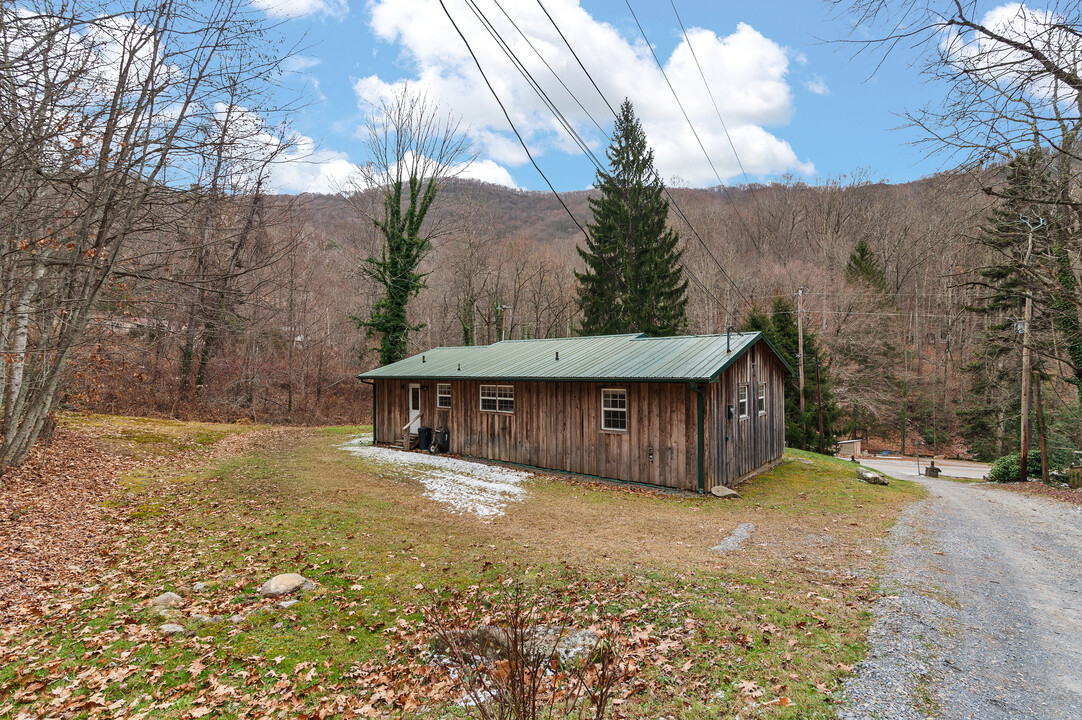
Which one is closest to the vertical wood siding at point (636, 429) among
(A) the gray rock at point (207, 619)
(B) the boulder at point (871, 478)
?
(B) the boulder at point (871, 478)

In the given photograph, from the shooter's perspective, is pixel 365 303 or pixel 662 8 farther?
pixel 365 303

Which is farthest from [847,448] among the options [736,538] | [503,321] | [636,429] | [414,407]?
[736,538]

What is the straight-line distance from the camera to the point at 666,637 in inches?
173

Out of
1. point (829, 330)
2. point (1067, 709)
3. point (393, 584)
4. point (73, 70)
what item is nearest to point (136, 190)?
point (73, 70)

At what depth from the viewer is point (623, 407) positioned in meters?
12.1

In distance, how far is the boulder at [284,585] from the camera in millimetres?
5402

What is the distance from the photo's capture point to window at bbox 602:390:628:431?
12.0m

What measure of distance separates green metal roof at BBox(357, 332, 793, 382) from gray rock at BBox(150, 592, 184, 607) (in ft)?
28.3

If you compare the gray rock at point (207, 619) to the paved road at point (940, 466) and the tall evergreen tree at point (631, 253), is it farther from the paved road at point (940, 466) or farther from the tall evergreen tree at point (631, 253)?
the paved road at point (940, 466)

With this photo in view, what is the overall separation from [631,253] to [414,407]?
54.3 feet

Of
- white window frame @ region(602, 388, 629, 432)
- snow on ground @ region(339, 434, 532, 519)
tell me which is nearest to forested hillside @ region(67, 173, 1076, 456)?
snow on ground @ region(339, 434, 532, 519)

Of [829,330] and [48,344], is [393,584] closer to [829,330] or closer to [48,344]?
[48,344]

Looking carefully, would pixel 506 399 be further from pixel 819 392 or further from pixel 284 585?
pixel 819 392

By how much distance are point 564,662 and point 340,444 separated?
1576 centimetres
